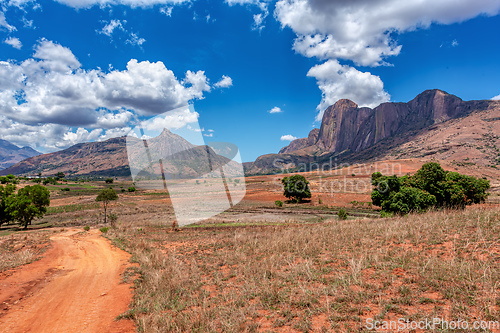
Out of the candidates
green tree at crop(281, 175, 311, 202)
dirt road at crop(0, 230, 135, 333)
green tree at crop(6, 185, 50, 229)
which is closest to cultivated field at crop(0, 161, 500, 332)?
dirt road at crop(0, 230, 135, 333)

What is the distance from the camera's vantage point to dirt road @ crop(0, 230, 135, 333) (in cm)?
639

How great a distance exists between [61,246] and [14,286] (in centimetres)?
887

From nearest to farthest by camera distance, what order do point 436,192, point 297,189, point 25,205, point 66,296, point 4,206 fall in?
1. point 66,296
2. point 436,192
3. point 25,205
4. point 4,206
5. point 297,189

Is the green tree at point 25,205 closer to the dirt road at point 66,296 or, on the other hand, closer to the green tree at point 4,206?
the green tree at point 4,206

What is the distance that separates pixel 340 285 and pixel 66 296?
9.75m

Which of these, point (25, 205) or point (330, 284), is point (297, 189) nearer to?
point (25, 205)

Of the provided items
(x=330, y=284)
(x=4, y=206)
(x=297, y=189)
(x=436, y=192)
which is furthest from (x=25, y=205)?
(x=436, y=192)

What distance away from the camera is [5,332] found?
6.00 meters

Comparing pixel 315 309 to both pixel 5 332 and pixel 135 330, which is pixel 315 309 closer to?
pixel 135 330

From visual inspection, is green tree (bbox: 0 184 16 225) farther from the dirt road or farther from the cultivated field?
the cultivated field

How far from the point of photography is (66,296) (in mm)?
8203

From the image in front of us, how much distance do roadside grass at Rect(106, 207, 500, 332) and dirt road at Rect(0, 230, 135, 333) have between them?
801 millimetres

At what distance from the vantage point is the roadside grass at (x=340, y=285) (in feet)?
15.7

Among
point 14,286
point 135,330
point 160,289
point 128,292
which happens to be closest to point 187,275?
point 160,289
